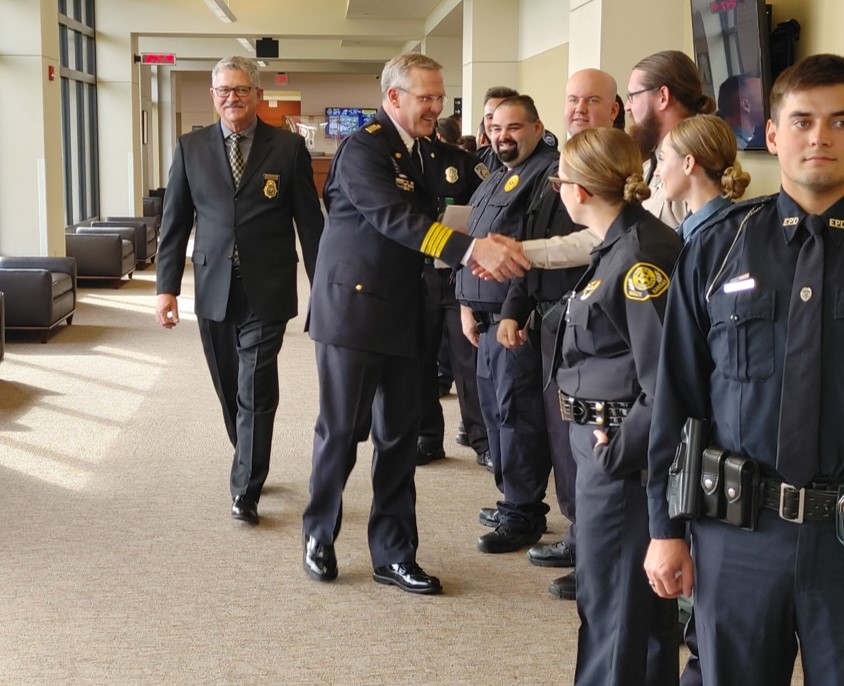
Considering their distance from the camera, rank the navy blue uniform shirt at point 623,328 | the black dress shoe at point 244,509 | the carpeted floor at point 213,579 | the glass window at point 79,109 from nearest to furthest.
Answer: the navy blue uniform shirt at point 623,328 < the carpeted floor at point 213,579 < the black dress shoe at point 244,509 < the glass window at point 79,109

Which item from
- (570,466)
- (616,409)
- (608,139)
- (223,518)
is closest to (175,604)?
(223,518)

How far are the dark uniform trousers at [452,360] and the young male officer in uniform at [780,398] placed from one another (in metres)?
3.42

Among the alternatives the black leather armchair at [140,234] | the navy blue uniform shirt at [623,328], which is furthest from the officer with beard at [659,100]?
the black leather armchair at [140,234]

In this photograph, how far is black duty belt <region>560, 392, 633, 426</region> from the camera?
2.52m

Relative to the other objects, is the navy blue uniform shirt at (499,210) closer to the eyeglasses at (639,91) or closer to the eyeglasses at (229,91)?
the eyeglasses at (639,91)

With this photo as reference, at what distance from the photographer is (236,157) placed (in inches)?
172

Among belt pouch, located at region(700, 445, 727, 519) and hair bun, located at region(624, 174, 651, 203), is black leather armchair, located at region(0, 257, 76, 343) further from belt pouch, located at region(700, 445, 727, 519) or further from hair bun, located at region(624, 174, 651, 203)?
belt pouch, located at region(700, 445, 727, 519)

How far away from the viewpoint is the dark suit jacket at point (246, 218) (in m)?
4.29

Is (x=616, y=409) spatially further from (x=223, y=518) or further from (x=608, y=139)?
(x=223, y=518)

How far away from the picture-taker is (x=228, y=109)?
168 inches

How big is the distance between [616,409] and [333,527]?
156 cm

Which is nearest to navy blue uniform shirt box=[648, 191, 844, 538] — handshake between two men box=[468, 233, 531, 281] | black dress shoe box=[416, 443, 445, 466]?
handshake between two men box=[468, 233, 531, 281]

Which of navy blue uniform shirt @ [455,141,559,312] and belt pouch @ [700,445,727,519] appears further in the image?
navy blue uniform shirt @ [455,141,559,312]

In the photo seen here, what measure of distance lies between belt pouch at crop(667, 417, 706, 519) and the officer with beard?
5.44 ft
